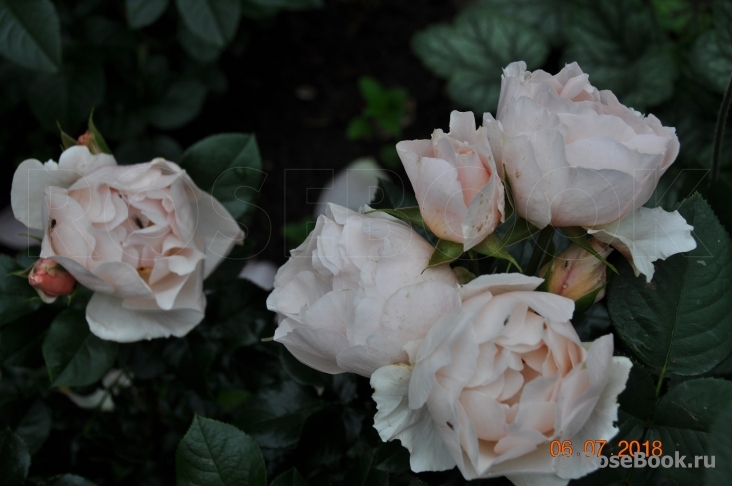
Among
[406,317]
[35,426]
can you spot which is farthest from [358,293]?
[35,426]

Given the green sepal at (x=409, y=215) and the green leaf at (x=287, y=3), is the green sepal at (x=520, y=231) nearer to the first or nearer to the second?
the green sepal at (x=409, y=215)

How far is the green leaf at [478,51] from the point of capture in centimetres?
163

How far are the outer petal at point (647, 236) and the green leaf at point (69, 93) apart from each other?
1161mm

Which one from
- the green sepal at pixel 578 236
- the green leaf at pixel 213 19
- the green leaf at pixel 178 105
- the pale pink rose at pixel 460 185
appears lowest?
the green leaf at pixel 178 105

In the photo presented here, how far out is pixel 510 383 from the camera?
1.65 feet

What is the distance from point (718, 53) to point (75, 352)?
1180 mm

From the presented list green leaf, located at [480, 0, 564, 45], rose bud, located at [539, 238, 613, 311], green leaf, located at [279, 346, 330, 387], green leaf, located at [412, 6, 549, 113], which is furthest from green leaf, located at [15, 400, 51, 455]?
green leaf, located at [480, 0, 564, 45]

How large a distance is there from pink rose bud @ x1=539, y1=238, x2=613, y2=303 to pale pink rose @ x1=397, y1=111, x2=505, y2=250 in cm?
7

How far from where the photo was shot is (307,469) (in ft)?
2.54

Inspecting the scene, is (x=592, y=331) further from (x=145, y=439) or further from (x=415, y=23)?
(x=415, y=23)

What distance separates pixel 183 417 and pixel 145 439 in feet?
0.24

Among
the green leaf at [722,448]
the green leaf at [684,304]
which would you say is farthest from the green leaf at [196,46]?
the green leaf at [722,448]

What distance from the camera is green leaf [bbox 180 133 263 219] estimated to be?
0.88 m
